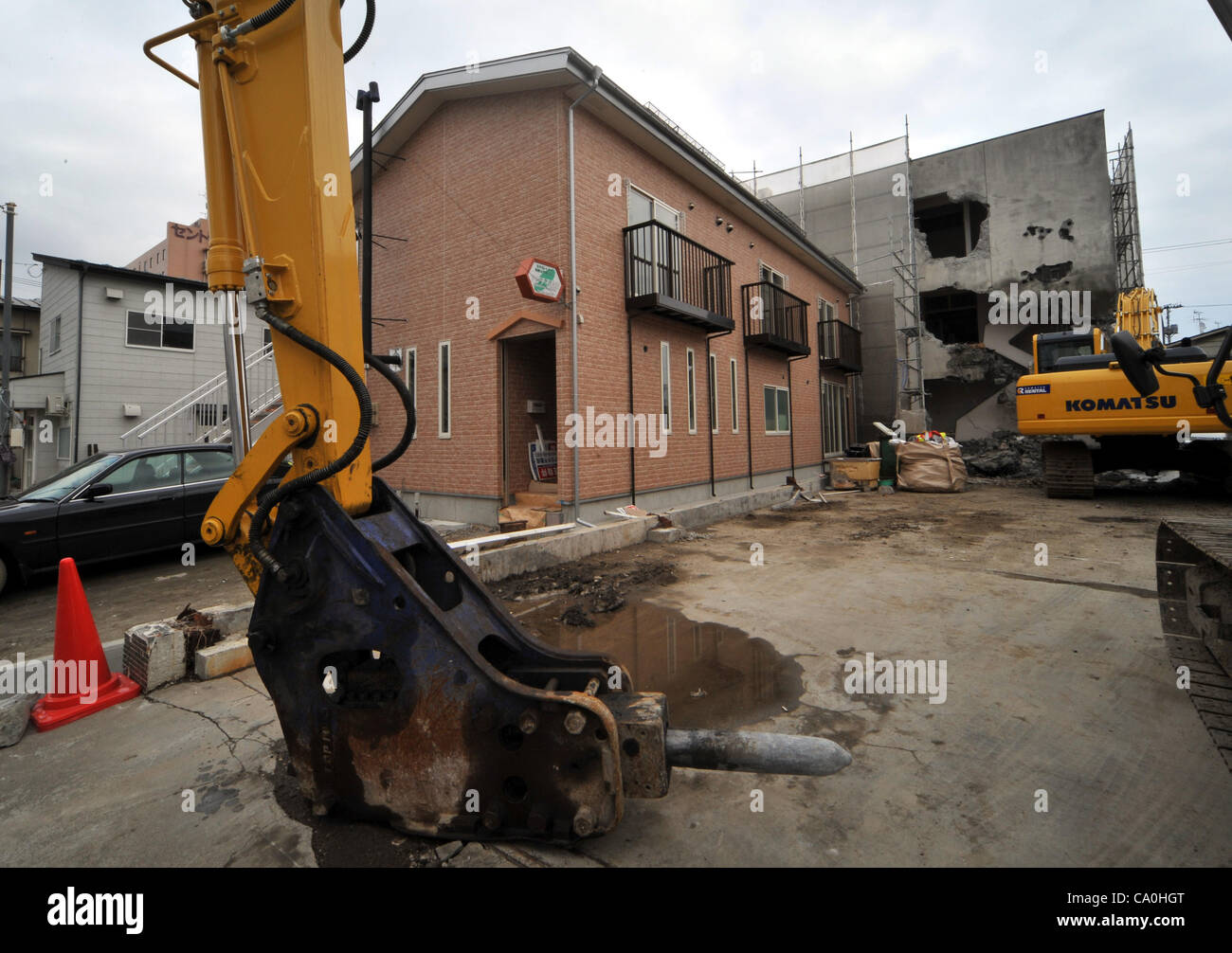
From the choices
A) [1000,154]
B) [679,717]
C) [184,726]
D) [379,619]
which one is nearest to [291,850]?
[379,619]

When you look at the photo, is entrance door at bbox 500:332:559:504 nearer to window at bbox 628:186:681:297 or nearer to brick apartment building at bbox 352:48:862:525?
brick apartment building at bbox 352:48:862:525

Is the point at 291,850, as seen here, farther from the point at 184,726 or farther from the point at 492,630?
the point at 184,726

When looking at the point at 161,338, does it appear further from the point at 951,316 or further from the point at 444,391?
the point at 951,316

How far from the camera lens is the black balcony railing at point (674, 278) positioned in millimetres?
9367

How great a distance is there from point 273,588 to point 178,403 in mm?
16986

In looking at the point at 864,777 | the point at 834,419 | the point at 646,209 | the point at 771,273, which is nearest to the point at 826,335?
the point at 834,419

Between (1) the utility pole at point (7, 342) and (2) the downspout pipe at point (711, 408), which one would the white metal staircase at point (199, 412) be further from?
(2) the downspout pipe at point (711, 408)

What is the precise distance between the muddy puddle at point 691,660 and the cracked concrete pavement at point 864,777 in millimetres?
152

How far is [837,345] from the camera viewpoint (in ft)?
58.6

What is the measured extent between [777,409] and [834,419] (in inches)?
208

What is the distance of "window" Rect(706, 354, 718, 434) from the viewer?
11586mm

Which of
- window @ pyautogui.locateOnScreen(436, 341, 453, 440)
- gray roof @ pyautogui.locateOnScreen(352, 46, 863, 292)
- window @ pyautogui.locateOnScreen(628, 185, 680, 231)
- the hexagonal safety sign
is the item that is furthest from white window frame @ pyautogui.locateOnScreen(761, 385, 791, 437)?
window @ pyautogui.locateOnScreen(436, 341, 453, 440)

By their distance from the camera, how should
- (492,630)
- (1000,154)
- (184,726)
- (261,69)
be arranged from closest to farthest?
(261,69) → (492,630) → (184,726) → (1000,154)
